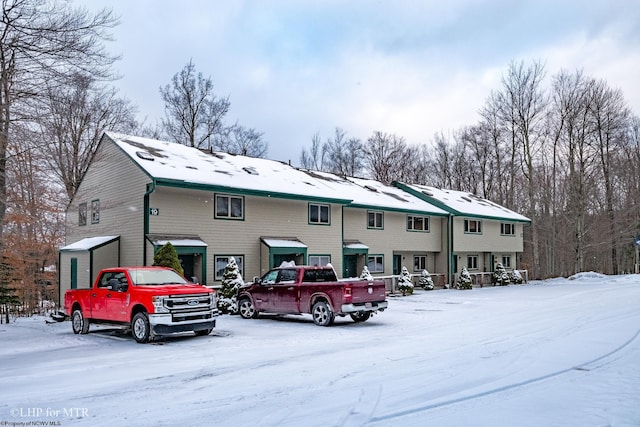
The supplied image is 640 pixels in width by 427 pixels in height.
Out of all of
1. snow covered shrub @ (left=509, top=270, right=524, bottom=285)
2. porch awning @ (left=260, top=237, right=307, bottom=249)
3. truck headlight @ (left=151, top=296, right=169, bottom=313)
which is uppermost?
porch awning @ (left=260, top=237, right=307, bottom=249)

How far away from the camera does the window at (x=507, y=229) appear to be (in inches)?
1704

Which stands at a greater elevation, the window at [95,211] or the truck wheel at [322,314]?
the window at [95,211]

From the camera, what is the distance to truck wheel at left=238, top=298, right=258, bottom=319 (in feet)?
58.9

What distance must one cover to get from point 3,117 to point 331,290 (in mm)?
9899

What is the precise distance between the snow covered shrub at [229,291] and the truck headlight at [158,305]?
626 centimetres

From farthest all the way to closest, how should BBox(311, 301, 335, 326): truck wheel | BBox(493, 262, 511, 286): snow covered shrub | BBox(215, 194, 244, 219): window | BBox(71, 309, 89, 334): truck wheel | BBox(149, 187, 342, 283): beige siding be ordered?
BBox(493, 262, 511, 286): snow covered shrub, BBox(215, 194, 244, 219): window, BBox(149, 187, 342, 283): beige siding, BBox(311, 301, 335, 326): truck wheel, BBox(71, 309, 89, 334): truck wheel

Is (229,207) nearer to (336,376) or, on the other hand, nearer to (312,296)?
(312,296)

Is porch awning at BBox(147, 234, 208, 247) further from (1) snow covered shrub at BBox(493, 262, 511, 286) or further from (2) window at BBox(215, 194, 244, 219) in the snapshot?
(1) snow covered shrub at BBox(493, 262, 511, 286)

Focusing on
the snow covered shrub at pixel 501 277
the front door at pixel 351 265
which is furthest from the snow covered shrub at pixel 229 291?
the snow covered shrub at pixel 501 277

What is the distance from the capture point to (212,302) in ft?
45.5

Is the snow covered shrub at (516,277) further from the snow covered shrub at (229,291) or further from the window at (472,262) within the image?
the snow covered shrub at (229,291)

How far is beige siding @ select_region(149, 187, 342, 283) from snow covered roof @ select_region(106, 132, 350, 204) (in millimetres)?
672

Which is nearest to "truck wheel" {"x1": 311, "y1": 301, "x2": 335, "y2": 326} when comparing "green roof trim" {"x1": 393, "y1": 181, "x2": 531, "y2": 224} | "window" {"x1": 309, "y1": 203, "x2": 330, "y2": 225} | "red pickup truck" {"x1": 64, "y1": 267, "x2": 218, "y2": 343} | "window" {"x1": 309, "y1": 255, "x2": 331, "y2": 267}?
"red pickup truck" {"x1": 64, "y1": 267, "x2": 218, "y2": 343}

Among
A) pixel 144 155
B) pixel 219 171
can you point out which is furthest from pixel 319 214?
pixel 144 155
